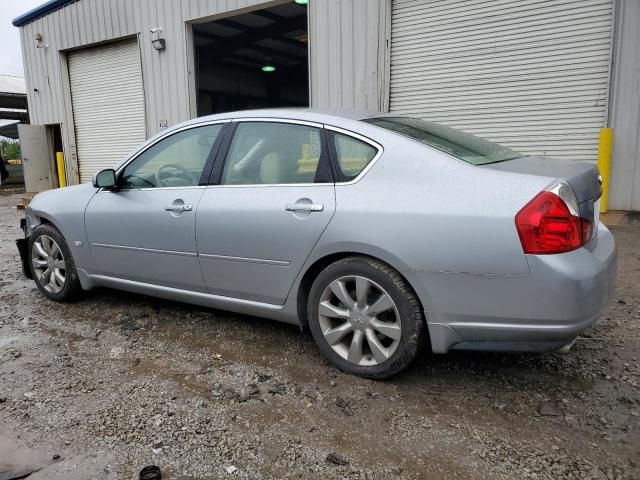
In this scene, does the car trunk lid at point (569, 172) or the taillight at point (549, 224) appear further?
the car trunk lid at point (569, 172)

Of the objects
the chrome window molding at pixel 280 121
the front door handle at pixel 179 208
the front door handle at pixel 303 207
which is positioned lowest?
the front door handle at pixel 179 208

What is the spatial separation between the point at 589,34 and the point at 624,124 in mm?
1270

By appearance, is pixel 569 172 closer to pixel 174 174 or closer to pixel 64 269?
pixel 174 174

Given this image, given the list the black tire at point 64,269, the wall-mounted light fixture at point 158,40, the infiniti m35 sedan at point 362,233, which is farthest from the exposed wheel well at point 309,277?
the wall-mounted light fixture at point 158,40

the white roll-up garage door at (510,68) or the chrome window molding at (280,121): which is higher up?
the white roll-up garage door at (510,68)

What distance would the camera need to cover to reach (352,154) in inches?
112

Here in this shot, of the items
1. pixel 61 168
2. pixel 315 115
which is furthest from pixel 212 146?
pixel 61 168

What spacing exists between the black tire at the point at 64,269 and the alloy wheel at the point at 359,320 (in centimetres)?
244

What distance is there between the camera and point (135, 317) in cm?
393

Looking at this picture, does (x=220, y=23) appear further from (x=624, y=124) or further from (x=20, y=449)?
(x=20, y=449)

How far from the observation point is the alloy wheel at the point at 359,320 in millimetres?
2650

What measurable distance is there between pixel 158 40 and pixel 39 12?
4.84 metres

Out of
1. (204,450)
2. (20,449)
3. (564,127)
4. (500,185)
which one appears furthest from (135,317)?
(564,127)

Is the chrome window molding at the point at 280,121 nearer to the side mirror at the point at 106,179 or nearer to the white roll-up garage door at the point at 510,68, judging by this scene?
the side mirror at the point at 106,179
